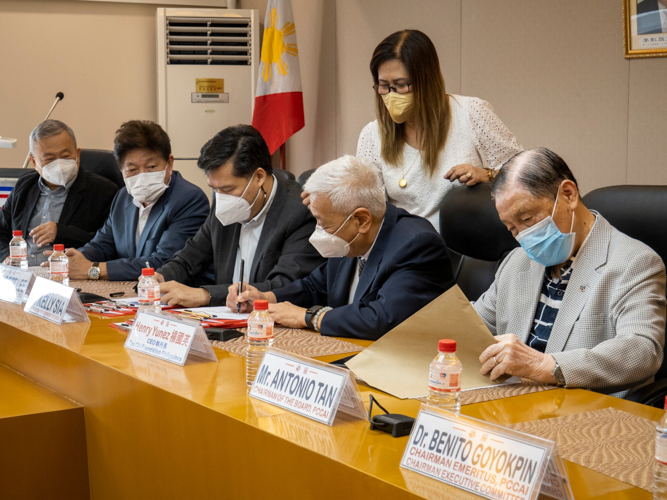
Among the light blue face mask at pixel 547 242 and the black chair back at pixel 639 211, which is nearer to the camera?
the light blue face mask at pixel 547 242

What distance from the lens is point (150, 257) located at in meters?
2.99

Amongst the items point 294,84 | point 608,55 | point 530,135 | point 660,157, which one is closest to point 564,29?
point 608,55

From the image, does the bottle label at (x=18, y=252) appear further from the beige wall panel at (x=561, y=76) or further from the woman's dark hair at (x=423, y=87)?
the beige wall panel at (x=561, y=76)

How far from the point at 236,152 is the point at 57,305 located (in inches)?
31.6

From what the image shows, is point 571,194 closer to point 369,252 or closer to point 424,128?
point 369,252

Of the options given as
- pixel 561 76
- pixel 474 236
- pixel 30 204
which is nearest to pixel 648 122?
pixel 561 76

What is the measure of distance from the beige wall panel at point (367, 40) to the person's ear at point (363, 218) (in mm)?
2102

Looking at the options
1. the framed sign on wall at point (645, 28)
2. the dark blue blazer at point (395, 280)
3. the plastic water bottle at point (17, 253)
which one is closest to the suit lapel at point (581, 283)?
the dark blue blazer at point (395, 280)

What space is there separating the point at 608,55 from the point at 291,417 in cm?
256

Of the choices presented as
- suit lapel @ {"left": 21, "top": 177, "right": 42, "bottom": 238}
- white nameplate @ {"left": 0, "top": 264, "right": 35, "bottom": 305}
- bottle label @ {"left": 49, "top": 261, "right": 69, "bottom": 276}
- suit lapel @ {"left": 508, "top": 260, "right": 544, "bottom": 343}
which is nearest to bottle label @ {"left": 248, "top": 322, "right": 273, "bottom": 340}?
suit lapel @ {"left": 508, "top": 260, "right": 544, "bottom": 343}

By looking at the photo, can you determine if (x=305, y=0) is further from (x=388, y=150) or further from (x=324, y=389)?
(x=324, y=389)

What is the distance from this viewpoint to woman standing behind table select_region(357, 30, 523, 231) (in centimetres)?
256

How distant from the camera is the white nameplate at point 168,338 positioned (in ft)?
5.24

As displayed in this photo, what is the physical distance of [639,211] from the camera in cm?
180
